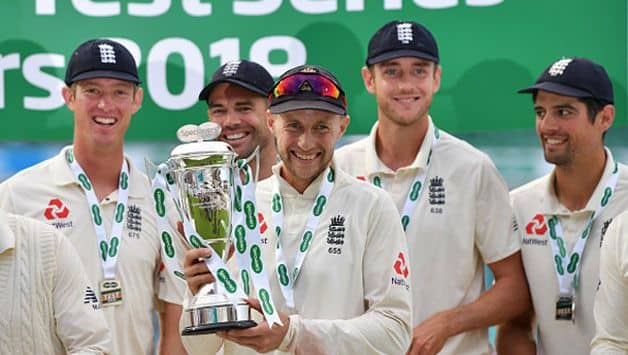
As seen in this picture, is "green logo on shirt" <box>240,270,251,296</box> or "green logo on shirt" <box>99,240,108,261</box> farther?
"green logo on shirt" <box>99,240,108,261</box>

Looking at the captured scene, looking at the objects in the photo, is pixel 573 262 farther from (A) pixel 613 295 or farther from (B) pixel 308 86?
(B) pixel 308 86

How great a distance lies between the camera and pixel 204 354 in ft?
13.6

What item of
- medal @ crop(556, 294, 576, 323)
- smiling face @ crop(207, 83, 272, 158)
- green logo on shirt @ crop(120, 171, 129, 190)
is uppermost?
smiling face @ crop(207, 83, 272, 158)

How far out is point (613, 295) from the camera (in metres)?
4.50

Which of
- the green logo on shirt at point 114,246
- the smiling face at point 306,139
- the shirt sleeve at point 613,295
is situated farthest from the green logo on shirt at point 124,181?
the shirt sleeve at point 613,295

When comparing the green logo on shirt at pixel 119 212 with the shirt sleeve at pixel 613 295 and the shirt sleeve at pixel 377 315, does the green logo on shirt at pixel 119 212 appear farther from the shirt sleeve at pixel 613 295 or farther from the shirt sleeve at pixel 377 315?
the shirt sleeve at pixel 613 295

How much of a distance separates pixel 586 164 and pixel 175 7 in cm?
214

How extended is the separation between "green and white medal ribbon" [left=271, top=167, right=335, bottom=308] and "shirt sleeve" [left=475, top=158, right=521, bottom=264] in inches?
42.6

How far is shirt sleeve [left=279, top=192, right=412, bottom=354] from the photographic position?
3.97m

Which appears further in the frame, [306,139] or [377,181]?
[377,181]

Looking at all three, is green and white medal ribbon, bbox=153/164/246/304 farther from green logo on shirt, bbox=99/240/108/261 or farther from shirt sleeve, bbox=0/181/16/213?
shirt sleeve, bbox=0/181/16/213

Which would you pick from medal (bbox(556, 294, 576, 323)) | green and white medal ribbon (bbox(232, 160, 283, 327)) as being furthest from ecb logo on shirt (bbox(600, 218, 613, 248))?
green and white medal ribbon (bbox(232, 160, 283, 327))

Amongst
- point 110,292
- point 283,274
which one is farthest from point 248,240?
point 110,292

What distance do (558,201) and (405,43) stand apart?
926mm
